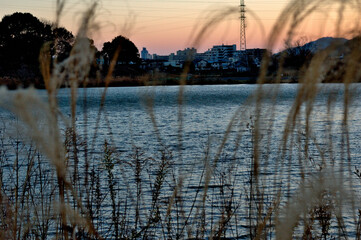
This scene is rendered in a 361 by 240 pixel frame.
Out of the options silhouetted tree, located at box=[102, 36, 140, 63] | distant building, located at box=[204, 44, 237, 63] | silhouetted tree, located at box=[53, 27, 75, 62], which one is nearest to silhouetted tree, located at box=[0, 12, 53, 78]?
silhouetted tree, located at box=[102, 36, 140, 63]

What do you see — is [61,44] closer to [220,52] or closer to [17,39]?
A: [220,52]

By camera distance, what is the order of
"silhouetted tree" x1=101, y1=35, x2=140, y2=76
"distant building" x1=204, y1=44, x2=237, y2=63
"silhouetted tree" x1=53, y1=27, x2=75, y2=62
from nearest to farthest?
"silhouetted tree" x1=53, y1=27, x2=75, y2=62 → "silhouetted tree" x1=101, y1=35, x2=140, y2=76 → "distant building" x1=204, y1=44, x2=237, y2=63

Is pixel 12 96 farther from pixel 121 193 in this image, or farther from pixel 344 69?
pixel 121 193

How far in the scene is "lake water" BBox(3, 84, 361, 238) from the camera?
2195 mm

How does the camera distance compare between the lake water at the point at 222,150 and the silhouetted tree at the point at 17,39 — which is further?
the silhouetted tree at the point at 17,39

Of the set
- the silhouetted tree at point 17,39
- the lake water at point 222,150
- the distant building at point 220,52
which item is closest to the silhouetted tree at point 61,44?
the lake water at point 222,150

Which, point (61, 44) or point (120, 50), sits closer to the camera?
point (120, 50)

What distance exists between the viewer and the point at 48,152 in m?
1.12

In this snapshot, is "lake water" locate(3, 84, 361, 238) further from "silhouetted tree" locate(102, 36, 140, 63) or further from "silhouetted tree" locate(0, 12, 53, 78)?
"silhouetted tree" locate(0, 12, 53, 78)

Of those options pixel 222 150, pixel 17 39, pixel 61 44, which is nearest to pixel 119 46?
pixel 61 44

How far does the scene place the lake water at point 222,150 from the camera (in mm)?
2195

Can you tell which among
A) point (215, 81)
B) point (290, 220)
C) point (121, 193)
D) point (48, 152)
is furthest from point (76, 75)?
point (215, 81)

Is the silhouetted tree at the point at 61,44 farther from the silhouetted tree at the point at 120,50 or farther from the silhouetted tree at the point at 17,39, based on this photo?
the silhouetted tree at the point at 17,39

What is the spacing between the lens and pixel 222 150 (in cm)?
1264
